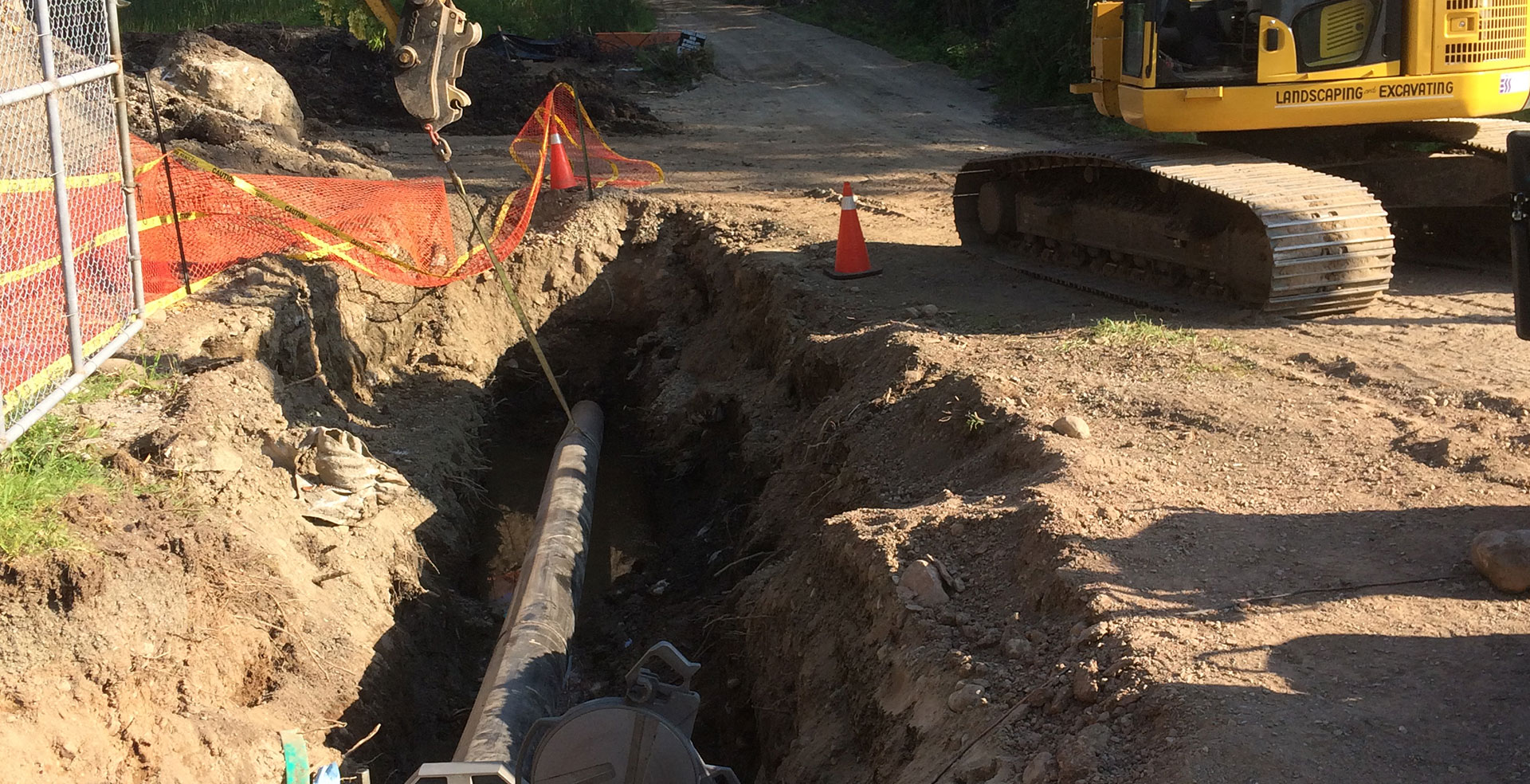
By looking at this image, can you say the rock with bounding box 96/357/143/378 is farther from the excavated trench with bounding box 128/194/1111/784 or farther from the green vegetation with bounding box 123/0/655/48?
the green vegetation with bounding box 123/0/655/48

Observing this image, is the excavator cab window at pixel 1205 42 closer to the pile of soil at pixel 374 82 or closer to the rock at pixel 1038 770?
the rock at pixel 1038 770

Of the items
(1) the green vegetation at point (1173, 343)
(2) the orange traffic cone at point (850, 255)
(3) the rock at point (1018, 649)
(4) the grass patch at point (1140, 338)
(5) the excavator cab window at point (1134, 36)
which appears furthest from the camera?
(2) the orange traffic cone at point (850, 255)

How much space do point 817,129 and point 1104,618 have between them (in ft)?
43.2

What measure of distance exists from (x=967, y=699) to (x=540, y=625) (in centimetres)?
248

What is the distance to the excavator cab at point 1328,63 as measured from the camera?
7.80 m

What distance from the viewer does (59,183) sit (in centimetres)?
489

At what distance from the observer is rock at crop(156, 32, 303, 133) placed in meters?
12.9

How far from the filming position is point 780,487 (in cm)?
726

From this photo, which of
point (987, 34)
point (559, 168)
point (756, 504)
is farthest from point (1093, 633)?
point (987, 34)

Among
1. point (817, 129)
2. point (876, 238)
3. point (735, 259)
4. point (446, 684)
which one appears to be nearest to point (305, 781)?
point (446, 684)

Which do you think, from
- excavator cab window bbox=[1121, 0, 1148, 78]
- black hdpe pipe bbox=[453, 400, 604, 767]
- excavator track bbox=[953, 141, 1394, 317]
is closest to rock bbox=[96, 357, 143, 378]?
black hdpe pipe bbox=[453, 400, 604, 767]

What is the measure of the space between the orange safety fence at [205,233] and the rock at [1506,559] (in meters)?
5.45

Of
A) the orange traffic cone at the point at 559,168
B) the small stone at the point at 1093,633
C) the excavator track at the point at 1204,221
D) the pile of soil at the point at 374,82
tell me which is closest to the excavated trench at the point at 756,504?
the small stone at the point at 1093,633

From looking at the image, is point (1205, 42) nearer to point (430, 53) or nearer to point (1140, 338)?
point (1140, 338)
